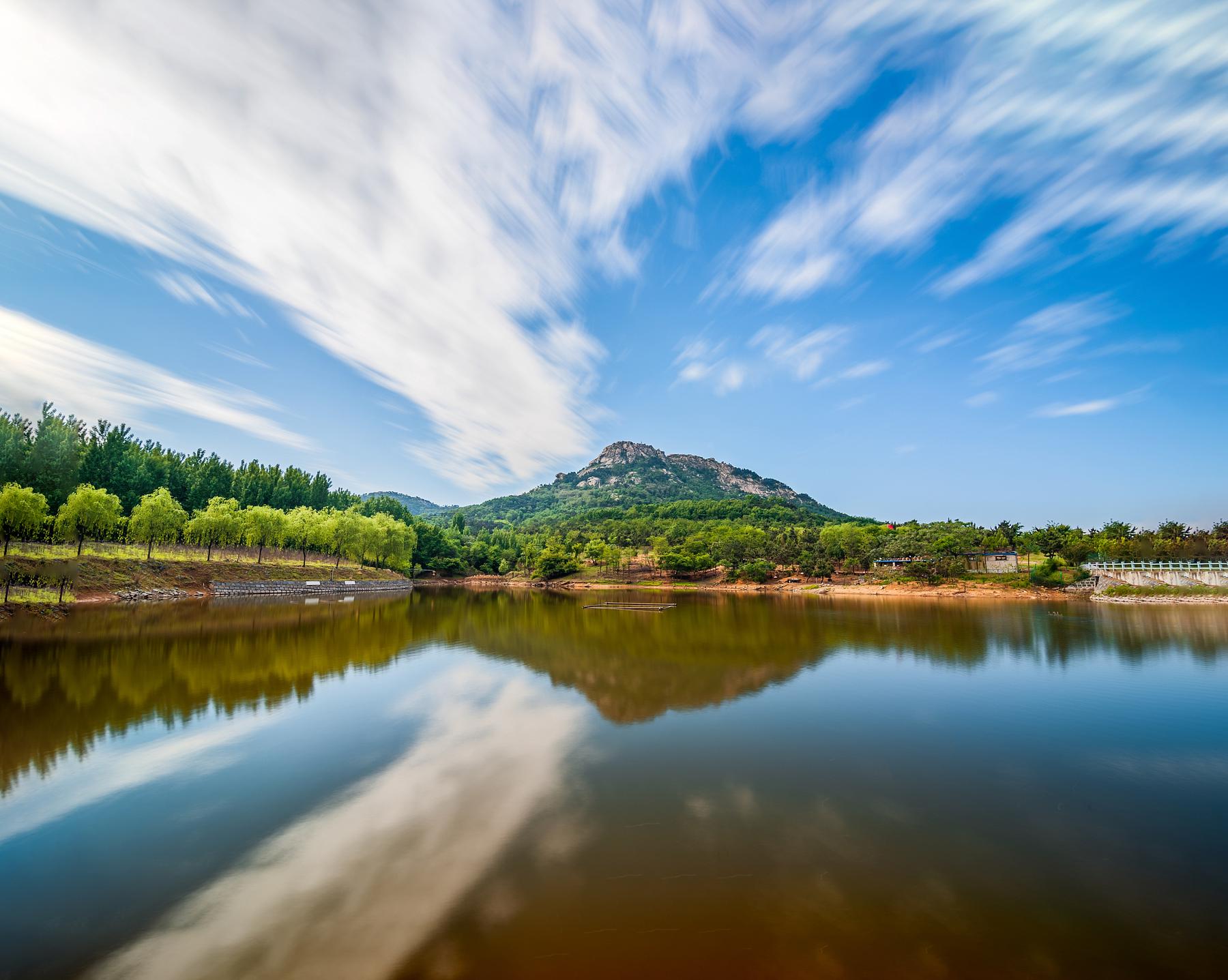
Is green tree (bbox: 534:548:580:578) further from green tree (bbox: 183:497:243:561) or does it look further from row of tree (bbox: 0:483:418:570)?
green tree (bbox: 183:497:243:561)

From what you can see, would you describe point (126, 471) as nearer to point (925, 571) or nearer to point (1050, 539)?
point (925, 571)

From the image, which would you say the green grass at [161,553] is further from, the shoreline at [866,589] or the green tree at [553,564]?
the green tree at [553,564]

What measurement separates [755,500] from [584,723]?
174 metres

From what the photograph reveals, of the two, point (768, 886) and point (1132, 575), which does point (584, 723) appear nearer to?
point (768, 886)

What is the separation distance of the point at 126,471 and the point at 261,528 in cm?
1875

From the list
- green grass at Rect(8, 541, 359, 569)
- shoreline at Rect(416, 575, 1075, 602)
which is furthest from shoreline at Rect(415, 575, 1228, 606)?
green grass at Rect(8, 541, 359, 569)

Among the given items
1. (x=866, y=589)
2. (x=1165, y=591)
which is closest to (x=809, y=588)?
(x=866, y=589)

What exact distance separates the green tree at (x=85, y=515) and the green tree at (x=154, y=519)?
5.60 m

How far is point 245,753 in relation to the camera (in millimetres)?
12703

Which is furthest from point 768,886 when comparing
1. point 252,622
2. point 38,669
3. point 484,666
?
point 252,622

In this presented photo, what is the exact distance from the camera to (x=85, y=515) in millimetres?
46062

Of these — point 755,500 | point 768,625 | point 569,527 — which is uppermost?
point 755,500

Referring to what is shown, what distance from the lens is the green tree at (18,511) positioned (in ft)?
123

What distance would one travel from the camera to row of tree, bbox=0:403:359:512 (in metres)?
49.7
